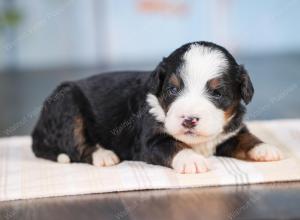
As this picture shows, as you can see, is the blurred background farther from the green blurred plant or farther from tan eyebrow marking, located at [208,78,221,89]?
tan eyebrow marking, located at [208,78,221,89]

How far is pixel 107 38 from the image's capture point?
10.1 m

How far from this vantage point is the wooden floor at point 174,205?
3.03m

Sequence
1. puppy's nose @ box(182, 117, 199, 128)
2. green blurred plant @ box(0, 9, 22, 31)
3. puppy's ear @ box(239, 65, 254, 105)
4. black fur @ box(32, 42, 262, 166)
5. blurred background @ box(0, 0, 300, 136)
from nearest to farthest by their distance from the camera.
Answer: puppy's nose @ box(182, 117, 199, 128) < puppy's ear @ box(239, 65, 254, 105) < black fur @ box(32, 42, 262, 166) < green blurred plant @ box(0, 9, 22, 31) < blurred background @ box(0, 0, 300, 136)

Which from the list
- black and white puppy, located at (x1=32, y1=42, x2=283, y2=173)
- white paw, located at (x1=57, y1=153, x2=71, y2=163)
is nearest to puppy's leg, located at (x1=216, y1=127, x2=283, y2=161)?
black and white puppy, located at (x1=32, y1=42, x2=283, y2=173)

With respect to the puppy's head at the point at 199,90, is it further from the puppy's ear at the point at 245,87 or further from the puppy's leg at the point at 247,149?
the puppy's leg at the point at 247,149

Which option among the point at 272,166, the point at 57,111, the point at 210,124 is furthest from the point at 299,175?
the point at 57,111

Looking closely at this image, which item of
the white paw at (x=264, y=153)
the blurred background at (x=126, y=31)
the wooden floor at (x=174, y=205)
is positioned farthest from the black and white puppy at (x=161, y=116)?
the blurred background at (x=126, y=31)

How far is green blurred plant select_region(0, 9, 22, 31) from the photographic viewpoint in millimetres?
9836

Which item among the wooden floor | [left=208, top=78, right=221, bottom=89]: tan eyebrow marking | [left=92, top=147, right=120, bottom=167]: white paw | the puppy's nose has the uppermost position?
[left=208, top=78, right=221, bottom=89]: tan eyebrow marking

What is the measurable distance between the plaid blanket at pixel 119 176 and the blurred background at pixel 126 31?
595 centimetres

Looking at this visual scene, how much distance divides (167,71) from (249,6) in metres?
6.66

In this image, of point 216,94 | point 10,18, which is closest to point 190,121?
point 216,94

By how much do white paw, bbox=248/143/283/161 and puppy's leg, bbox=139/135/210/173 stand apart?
0.34 metres

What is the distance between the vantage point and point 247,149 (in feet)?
12.5
